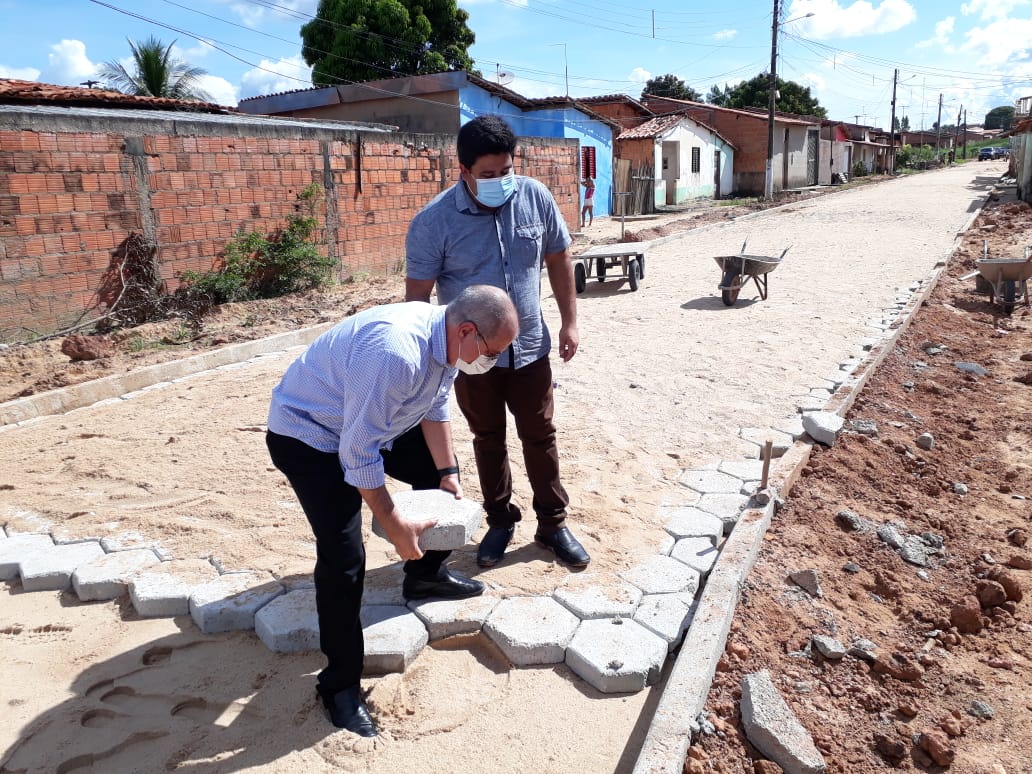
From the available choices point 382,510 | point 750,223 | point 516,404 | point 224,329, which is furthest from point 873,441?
point 750,223

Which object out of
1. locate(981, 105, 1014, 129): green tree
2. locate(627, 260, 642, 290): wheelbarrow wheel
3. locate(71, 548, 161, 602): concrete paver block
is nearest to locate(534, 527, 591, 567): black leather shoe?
locate(71, 548, 161, 602): concrete paver block

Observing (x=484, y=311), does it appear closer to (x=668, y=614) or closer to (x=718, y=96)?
(x=668, y=614)

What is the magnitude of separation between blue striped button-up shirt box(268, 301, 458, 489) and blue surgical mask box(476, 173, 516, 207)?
37.1 inches

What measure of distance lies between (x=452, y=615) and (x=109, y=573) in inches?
61.4

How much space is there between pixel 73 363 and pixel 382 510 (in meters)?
6.18

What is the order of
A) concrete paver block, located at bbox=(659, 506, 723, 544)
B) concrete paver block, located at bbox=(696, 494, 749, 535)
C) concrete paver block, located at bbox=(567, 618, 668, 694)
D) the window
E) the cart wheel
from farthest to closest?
the window < the cart wheel < concrete paver block, located at bbox=(696, 494, 749, 535) < concrete paver block, located at bbox=(659, 506, 723, 544) < concrete paver block, located at bbox=(567, 618, 668, 694)

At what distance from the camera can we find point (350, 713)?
250 centimetres

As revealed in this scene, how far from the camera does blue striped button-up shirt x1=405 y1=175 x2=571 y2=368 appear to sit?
3201 mm

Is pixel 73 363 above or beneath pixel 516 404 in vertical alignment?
beneath

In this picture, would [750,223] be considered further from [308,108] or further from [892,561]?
[892,561]

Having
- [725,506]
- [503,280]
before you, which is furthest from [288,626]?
[725,506]

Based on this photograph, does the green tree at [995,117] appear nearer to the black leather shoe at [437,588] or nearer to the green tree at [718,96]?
the green tree at [718,96]

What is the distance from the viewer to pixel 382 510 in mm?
2217

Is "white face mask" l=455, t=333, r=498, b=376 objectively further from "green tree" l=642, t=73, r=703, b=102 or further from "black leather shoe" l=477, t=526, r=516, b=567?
"green tree" l=642, t=73, r=703, b=102
